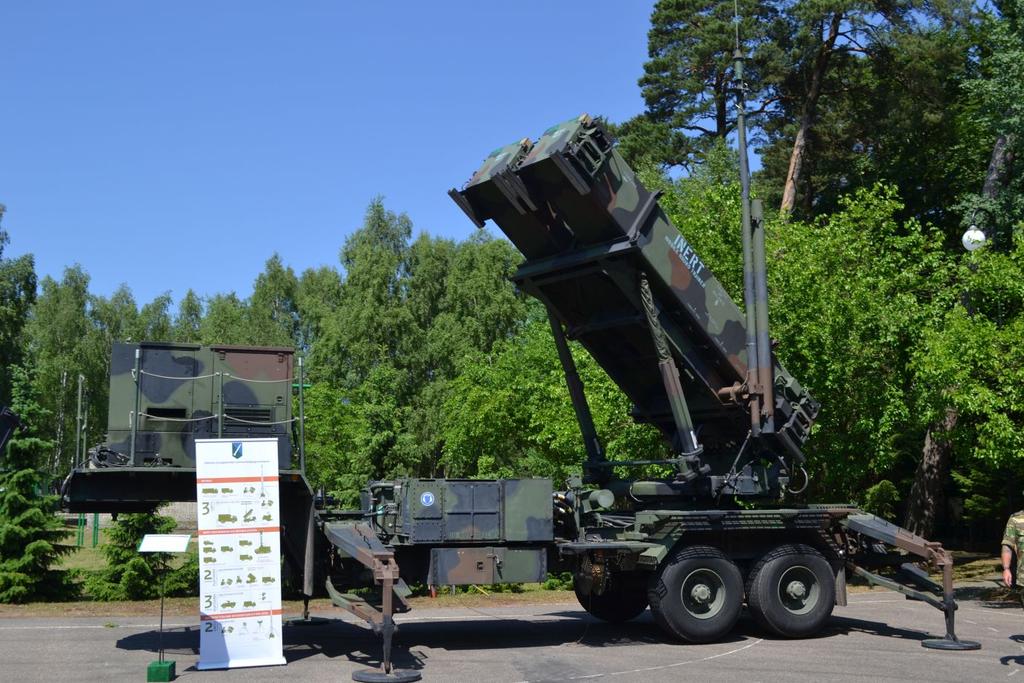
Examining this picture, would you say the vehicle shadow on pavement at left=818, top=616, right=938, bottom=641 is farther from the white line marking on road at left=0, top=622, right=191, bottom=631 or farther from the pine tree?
the pine tree

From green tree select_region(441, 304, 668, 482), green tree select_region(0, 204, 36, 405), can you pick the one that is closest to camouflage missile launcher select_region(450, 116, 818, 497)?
green tree select_region(441, 304, 668, 482)

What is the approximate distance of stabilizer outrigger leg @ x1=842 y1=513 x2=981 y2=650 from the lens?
1141 cm

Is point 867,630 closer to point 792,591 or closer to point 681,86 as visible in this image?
point 792,591

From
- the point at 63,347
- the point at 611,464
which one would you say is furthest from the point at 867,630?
the point at 63,347

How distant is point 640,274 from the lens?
37.3 ft

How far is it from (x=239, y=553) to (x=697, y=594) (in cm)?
483

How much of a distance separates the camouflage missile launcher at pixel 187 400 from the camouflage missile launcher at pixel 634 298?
2.93 meters

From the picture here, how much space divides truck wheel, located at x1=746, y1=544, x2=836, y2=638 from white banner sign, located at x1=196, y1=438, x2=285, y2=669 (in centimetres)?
517

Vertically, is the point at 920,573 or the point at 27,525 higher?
the point at 27,525

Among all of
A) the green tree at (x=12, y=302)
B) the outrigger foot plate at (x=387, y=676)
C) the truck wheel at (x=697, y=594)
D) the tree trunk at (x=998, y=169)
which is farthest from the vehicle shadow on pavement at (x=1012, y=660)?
the green tree at (x=12, y=302)

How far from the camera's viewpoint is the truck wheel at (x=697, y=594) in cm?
1123

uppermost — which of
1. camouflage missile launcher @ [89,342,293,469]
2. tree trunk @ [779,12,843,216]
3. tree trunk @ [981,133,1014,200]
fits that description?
tree trunk @ [779,12,843,216]

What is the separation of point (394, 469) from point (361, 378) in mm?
20508

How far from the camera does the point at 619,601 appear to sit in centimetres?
1336
